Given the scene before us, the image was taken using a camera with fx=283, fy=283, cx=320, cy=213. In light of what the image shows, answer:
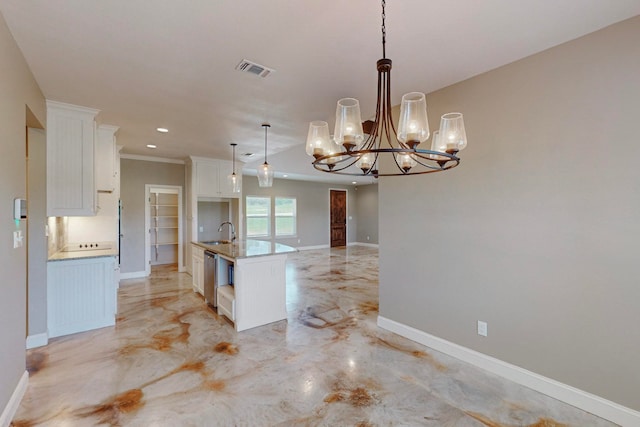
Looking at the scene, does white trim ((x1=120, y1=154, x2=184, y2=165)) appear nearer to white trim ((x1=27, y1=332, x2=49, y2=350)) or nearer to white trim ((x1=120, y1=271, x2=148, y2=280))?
white trim ((x1=120, y1=271, x2=148, y2=280))

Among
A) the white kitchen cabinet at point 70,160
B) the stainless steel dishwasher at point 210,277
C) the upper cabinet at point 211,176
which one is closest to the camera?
the white kitchen cabinet at point 70,160

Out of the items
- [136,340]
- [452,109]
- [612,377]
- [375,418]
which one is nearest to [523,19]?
[452,109]

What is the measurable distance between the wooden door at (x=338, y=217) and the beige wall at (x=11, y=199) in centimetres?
946

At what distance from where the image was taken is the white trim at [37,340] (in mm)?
3023

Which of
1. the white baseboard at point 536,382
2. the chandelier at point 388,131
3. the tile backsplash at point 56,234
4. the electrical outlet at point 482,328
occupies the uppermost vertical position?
the chandelier at point 388,131

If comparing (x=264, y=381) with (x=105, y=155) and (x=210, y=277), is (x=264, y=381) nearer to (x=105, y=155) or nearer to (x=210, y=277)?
(x=210, y=277)

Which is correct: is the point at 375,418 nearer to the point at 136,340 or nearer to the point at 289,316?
the point at 289,316

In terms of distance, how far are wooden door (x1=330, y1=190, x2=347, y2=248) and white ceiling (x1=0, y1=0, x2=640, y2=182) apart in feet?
26.3

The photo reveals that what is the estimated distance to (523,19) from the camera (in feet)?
6.16

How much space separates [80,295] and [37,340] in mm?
557

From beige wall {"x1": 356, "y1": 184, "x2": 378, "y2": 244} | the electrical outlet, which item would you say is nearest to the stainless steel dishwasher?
the electrical outlet

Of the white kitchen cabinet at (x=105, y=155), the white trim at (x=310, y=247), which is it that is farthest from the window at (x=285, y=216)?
the white kitchen cabinet at (x=105, y=155)

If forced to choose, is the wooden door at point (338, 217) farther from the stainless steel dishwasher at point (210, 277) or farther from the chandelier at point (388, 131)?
the chandelier at point (388, 131)

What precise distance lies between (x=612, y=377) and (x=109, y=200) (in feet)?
21.5
